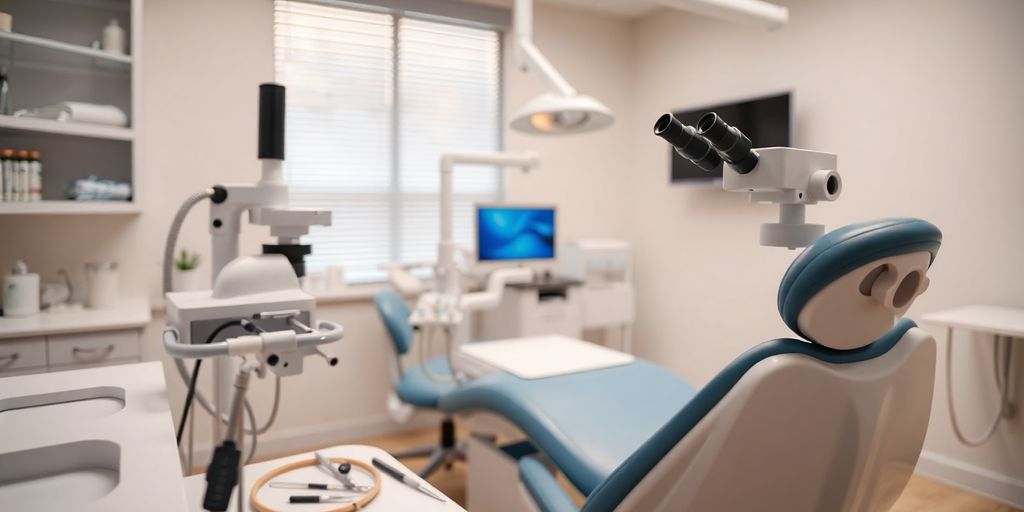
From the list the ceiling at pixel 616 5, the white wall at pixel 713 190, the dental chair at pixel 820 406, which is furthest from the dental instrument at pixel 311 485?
the ceiling at pixel 616 5

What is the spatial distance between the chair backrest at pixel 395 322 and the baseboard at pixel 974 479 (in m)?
2.05

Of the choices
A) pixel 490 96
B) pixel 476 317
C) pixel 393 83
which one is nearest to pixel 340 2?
pixel 393 83

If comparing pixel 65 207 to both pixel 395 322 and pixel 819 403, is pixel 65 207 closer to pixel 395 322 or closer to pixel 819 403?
pixel 395 322

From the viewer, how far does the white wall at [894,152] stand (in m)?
2.44

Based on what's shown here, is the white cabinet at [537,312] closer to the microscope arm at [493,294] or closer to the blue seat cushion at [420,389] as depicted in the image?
the microscope arm at [493,294]

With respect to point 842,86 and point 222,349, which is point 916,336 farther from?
point 842,86

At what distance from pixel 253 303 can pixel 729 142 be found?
0.77 meters

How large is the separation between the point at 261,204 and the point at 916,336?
1.07 m

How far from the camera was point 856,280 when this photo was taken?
0.76 metres

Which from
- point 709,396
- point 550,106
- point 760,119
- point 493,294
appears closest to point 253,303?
point 709,396

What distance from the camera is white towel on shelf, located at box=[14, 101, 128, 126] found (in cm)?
233

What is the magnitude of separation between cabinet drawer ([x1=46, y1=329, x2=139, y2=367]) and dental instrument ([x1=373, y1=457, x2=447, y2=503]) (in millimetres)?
1736

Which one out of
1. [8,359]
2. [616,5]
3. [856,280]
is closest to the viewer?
[856,280]

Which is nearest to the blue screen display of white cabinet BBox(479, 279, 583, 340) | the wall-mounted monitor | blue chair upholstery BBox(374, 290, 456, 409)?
white cabinet BBox(479, 279, 583, 340)
